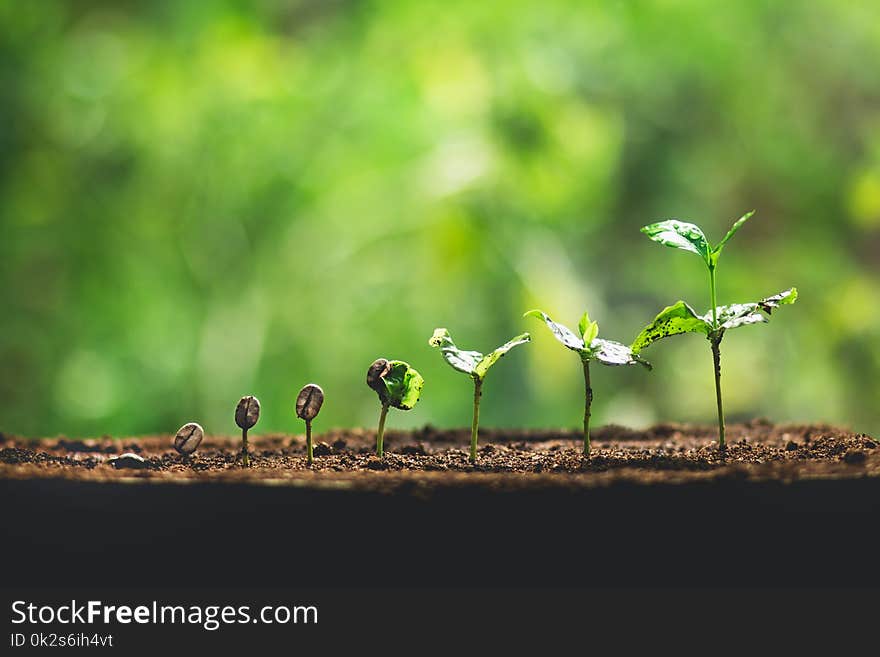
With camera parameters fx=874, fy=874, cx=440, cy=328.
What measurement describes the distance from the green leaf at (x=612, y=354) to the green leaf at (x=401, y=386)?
21cm

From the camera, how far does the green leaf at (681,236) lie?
974 mm

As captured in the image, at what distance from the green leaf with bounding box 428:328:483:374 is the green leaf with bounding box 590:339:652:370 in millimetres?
145

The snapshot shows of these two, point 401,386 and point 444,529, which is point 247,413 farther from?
point 444,529

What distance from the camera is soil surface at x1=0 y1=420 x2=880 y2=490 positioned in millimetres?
854

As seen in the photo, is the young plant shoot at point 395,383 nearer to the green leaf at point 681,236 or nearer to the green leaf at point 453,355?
the green leaf at point 453,355

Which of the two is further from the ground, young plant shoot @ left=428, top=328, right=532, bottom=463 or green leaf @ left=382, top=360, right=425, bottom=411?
young plant shoot @ left=428, top=328, right=532, bottom=463

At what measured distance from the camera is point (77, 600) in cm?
87

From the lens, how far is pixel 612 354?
996 mm

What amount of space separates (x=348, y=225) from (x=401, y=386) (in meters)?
2.19

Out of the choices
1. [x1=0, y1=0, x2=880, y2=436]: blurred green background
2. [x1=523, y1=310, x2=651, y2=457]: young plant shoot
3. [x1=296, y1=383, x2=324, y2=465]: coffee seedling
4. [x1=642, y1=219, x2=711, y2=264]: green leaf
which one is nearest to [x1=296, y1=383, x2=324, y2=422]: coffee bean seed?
[x1=296, y1=383, x2=324, y2=465]: coffee seedling

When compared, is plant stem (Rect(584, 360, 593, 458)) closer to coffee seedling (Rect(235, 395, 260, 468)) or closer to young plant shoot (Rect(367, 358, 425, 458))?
young plant shoot (Rect(367, 358, 425, 458))

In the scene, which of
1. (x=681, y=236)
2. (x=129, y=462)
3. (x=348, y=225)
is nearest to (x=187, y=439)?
(x=129, y=462)

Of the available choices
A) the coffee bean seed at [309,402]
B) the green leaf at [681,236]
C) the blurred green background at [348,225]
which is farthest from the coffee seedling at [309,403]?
the blurred green background at [348,225]

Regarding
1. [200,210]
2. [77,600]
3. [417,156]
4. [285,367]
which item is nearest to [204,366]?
A: [285,367]
